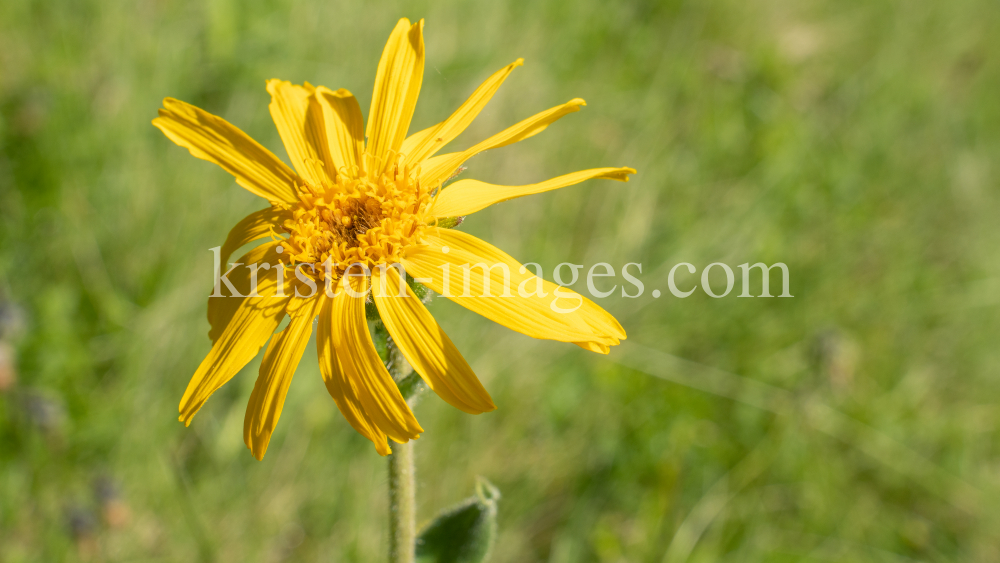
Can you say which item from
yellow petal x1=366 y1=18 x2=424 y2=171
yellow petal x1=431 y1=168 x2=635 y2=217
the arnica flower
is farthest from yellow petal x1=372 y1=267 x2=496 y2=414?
yellow petal x1=366 y1=18 x2=424 y2=171

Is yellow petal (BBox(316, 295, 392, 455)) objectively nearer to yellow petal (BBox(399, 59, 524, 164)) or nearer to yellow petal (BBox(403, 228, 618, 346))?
yellow petal (BBox(403, 228, 618, 346))

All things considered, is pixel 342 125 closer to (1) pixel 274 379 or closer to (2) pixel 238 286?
(2) pixel 238 286

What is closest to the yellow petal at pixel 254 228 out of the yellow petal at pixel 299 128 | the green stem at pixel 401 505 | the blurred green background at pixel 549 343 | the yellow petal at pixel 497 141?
the yellow petal at pixel 299 128

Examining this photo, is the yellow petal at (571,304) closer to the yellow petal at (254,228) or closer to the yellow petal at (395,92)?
the yellow petal at (395,92)

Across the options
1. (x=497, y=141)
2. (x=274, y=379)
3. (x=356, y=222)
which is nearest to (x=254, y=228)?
(x=356, y=222)

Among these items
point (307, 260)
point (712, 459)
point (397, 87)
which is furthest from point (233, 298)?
point (712, 459)

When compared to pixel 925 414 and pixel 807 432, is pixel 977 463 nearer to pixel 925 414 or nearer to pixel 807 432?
pixel 925 414
